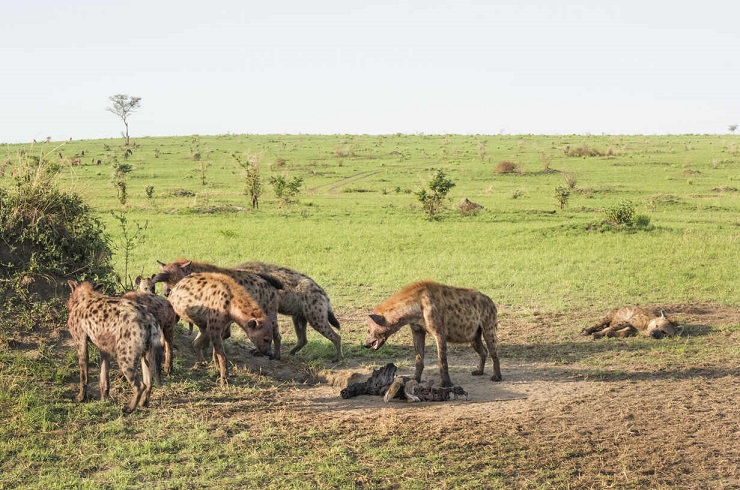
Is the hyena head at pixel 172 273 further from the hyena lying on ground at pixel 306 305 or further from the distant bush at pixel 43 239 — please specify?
the hyena lying on ground at pixel 306 305

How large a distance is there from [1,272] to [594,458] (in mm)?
6853

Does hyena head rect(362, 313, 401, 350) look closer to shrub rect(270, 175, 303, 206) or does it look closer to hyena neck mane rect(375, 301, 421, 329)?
hyena neck mane rect(375, 301, 421, 329)

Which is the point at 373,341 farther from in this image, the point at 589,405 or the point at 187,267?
the point at 187,267

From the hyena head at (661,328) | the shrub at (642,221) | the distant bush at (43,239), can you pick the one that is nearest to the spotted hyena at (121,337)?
the distant bush at (43,239)

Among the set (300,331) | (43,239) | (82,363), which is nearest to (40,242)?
(43,239)

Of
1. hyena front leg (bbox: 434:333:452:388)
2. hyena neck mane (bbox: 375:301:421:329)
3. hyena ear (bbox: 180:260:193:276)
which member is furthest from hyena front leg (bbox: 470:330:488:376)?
hyena ear (bbox: 180:260:193:276)

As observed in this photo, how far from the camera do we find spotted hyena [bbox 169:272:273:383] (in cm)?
816

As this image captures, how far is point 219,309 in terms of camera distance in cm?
850

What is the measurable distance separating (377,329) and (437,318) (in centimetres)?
66

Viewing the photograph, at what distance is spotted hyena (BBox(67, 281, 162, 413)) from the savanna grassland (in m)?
0.28

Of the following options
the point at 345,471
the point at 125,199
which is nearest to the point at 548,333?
the point at 345,471

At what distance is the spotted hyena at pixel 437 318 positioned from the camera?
8.45 meters

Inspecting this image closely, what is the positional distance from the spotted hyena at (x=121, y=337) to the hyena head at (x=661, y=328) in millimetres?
6597

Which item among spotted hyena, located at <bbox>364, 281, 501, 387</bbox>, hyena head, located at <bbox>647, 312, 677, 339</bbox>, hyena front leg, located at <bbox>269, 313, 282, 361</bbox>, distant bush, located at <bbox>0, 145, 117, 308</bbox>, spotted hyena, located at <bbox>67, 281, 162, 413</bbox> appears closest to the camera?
spotted hyena, located at <bbox>67, 281, 162, 413</bbox>
